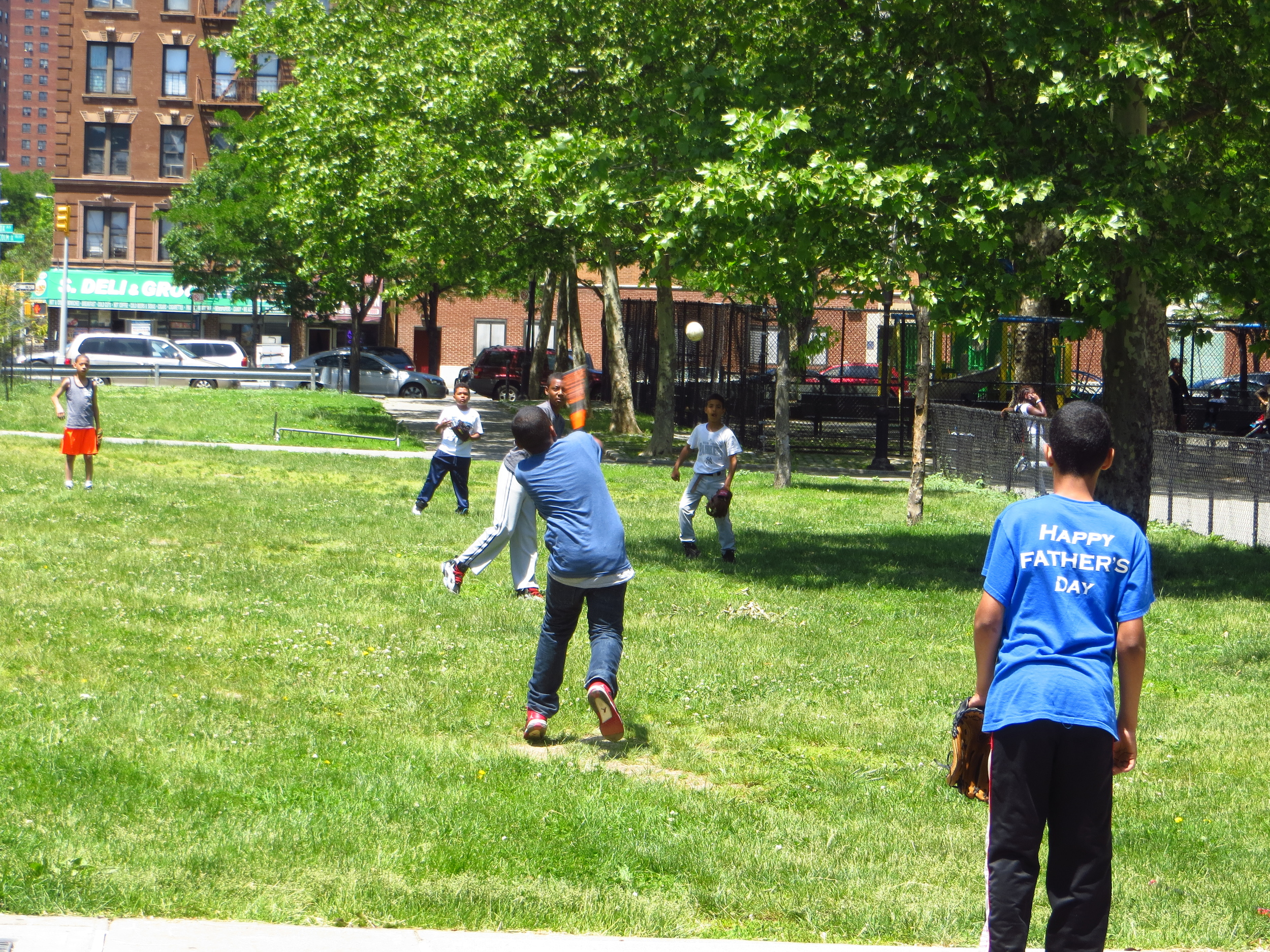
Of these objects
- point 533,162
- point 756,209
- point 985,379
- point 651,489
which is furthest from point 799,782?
point 985,379

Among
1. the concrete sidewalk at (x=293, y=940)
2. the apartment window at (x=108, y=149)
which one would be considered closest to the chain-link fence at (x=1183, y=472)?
the concrete sidewalk at (x=293, y=940)

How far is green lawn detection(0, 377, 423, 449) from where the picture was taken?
89.0 ft

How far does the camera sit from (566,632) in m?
7.12

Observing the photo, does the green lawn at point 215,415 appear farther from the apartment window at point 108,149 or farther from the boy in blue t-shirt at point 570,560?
the apartment window at point 108,149

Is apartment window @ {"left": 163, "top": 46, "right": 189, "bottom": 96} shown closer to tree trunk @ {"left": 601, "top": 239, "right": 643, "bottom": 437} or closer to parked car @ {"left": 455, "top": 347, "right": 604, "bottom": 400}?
parked car @ {"left": 455, "top": 347, "right": 604, "bottom": 400}

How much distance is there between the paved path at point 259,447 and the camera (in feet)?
81.4

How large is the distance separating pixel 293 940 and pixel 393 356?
4657 cm

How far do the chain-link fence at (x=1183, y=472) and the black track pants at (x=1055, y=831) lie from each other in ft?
28.5

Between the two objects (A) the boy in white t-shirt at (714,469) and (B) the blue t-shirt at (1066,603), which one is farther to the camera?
(A) the boy in white t-shirt at (714,469)

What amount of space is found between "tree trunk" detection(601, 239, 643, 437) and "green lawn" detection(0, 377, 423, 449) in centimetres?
502

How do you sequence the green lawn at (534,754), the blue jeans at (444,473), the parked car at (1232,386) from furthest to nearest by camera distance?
the parked car at (1232,386) < the blue jeans at (444,473) < the green lawn at (534,754)

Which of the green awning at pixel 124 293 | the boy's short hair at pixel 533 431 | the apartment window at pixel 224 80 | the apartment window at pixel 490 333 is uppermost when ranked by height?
the apartment window at pixel 224 80

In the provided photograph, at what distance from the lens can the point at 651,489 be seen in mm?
20984

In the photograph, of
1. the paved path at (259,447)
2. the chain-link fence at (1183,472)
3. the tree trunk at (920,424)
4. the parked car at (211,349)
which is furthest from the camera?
the parked car at (211,349)
